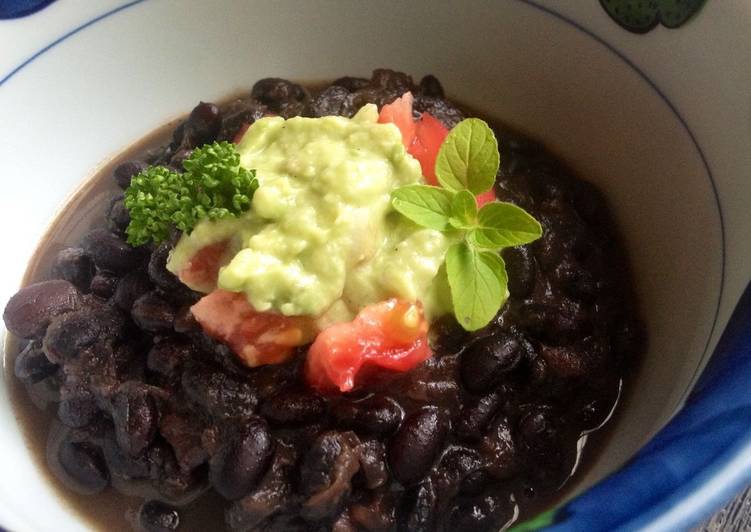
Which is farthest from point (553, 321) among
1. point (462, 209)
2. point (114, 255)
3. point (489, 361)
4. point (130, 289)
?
point (114, 255)

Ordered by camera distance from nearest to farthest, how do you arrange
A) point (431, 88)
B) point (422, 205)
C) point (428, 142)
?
point (422, 205)
point (428, 142)
point (431, 88)

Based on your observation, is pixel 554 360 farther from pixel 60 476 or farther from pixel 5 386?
pixel 5 386

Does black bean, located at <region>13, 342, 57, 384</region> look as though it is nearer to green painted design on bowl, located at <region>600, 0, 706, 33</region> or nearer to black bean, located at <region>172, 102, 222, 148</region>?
black bean, located at <region>172, 102, 222, 148</region>

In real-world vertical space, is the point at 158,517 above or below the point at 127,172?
below

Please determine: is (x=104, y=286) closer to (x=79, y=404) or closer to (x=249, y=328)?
(x=79, y=404)

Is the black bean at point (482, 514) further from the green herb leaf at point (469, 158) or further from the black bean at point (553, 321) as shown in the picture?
the green herb leaf at point (469, 158)

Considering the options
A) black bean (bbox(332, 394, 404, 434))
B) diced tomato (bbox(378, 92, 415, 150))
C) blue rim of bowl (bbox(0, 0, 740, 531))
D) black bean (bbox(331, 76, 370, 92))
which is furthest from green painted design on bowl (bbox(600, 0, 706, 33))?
black bean (bbox(332, 394, 404, 434))
